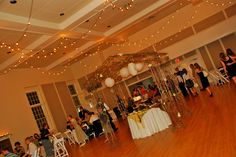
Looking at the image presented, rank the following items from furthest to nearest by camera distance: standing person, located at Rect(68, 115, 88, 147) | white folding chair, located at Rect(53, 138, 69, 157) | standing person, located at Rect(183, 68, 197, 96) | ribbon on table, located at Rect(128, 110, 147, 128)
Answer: standing person, located at Rect(183, 68, 197, 96)
standing person, located at Rect(68, 115, 88, 147)
white folding chair, located at Rect(53, 138, 69, 157)
ribbon on table, located at Rect(128, 110, 147, 128)

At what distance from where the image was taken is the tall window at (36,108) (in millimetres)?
13200

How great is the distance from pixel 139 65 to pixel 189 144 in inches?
249

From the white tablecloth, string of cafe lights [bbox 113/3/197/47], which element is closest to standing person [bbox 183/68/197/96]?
string of cafe lights [bbox 113/3/197/47]

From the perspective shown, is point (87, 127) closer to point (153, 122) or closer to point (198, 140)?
point (153, 122)

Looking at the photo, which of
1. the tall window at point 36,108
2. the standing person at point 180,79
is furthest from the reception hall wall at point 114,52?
the standing person at point 180,79

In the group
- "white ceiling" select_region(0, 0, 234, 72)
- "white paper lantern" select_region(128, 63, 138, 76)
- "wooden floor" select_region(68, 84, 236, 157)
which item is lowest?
"wooden floor" select_region(68, 84, 236, 157)

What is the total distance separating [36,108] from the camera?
44.2ft

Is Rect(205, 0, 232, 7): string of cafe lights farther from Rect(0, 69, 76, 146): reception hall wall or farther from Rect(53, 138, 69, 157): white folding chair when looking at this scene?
Rect(53, 138, 69, 157): white folding chair

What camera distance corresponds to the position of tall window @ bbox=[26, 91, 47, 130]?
43.3ft

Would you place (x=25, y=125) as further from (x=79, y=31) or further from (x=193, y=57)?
(x=193, y=57)

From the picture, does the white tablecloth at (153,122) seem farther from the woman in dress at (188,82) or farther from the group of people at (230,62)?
the woman in dress at (188,82)

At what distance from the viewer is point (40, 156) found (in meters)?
9.55

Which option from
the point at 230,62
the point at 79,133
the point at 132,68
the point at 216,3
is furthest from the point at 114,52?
the point at 230,62

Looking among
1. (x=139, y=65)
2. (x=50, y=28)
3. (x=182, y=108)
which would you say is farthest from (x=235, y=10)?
(x=50, y=28)
